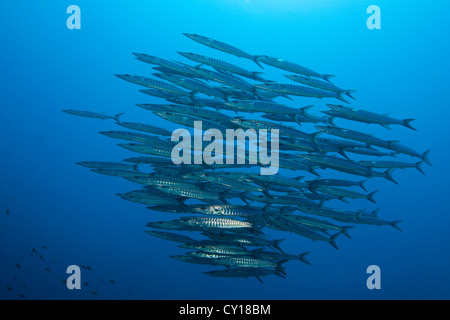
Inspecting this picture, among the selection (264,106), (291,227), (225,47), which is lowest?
(291,227)

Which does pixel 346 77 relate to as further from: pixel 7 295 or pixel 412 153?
pixel 7 295

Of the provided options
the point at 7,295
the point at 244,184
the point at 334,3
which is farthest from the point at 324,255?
the point at 244,184

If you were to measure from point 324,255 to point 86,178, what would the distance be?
1194 centimetres

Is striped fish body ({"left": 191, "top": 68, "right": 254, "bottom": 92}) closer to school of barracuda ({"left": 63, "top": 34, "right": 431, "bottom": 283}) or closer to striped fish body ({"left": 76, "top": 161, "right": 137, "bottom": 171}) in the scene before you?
school of barracuda ({"left": 63, "top": 34, "right": 431, "bottom": 283})

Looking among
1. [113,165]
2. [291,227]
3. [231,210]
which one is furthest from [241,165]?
[113,165]

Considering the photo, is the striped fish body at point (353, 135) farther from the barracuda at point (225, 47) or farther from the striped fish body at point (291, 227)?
the barracuda at point (225, 47)

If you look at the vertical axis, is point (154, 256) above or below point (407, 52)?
below

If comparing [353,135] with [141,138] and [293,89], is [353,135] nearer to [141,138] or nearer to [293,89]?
[293,89]

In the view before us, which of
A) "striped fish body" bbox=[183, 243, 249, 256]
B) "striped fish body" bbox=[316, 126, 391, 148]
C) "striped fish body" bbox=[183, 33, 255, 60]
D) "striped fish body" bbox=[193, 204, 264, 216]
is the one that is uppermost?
"striped fish body" bbox=[183, 33, 255, 60]

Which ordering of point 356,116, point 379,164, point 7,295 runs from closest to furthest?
point 356,116
point 379,164
point 7,295

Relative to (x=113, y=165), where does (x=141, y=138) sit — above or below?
above

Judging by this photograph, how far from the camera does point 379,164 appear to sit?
4902mm

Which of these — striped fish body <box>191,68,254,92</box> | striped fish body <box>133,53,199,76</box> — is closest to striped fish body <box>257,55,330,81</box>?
striped fish body <box>191,68,254,92</box>

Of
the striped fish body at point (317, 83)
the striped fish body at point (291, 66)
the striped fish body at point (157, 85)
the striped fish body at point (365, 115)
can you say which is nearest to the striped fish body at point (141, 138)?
the striped fish body at point (157, 85)
